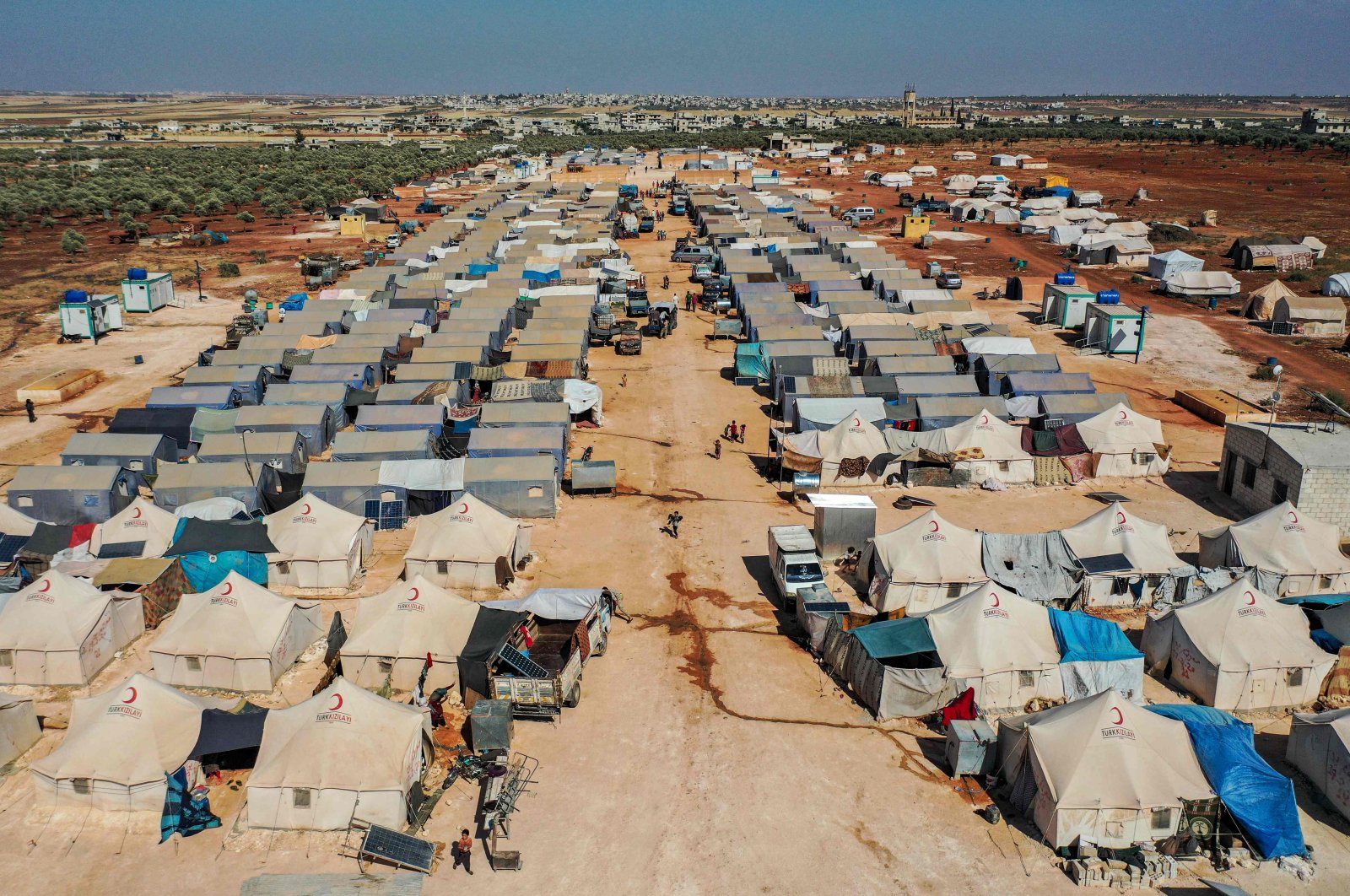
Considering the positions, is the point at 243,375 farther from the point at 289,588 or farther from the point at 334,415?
the point at 289,588

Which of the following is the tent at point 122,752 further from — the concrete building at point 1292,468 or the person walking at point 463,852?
the concrete building at point 1292,468

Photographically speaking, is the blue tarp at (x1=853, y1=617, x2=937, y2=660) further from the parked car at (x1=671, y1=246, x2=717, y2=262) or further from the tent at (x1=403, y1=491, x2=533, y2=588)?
the parked car at (x1=671, y1=246, x2=717, y2=262)

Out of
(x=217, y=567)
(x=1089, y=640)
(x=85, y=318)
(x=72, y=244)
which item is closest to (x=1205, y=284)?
(x=1089, y=640)

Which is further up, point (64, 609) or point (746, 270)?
point (746, 270)

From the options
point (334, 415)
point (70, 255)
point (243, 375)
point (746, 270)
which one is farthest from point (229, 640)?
point (70, 255)

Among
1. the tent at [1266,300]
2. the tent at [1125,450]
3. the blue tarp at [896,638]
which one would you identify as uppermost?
the tent at [1266,300]

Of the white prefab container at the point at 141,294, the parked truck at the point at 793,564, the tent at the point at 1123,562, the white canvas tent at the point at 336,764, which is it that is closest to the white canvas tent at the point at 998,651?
the tent at the point at 1123,562
